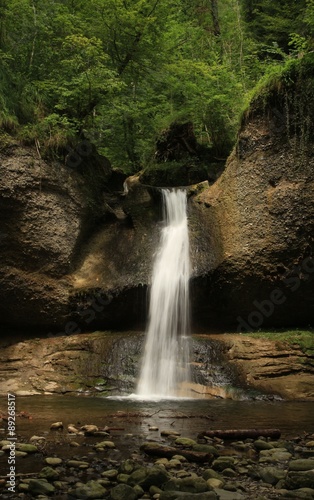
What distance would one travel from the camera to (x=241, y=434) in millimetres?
5840

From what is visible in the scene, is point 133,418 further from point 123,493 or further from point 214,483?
point 123,493

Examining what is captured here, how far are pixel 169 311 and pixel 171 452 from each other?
748 cm

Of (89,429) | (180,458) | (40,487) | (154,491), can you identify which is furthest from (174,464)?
(89,429)

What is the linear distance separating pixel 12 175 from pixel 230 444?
9551 millimetres

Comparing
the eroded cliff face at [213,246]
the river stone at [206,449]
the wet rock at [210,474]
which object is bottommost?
the river stone at [206,449]

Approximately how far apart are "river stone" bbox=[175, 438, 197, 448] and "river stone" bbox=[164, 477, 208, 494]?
1.39 meters

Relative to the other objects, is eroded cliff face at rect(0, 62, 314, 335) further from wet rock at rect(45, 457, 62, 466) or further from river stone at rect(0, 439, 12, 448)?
wet rock at rect(45, 457, 62, 466)

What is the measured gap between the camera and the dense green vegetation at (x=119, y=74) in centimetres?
1405

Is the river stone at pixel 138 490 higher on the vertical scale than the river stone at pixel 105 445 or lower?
higher

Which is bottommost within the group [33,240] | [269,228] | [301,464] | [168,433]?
[168,433]

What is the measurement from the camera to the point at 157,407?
8438 mm

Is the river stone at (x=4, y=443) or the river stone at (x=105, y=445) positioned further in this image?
the river stone at (x=105, y=445)

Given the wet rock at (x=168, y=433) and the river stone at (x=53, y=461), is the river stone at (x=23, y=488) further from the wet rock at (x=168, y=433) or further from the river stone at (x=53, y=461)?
the wet rock at (x=168, y=433)

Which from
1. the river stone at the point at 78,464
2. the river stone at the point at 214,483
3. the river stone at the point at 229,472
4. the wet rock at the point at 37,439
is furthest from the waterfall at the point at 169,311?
the river stone at the point at 214,483
